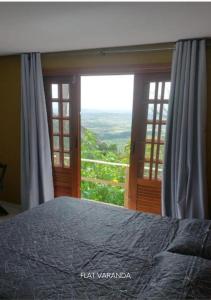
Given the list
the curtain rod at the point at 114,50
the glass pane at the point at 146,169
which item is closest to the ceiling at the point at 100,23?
the curtain rod at the point at 114,50

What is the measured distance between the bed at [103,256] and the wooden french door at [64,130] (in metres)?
1.36

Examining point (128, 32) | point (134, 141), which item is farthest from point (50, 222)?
point (128, 32)

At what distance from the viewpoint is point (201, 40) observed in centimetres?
262

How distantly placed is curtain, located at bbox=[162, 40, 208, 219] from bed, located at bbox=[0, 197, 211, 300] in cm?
62

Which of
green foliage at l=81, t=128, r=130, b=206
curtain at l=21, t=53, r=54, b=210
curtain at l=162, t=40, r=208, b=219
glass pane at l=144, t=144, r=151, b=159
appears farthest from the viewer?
green foliage at l=81, t=128, r=130, b=206

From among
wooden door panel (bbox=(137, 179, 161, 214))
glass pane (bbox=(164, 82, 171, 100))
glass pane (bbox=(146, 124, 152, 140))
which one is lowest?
wooden door panel (bbox=(137, 179, 161, 214))

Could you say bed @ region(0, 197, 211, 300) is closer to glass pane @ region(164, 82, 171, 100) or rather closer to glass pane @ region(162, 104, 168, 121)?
glass pane @ region(162, 104, 168, 121)

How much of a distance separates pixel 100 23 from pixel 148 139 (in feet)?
4.98

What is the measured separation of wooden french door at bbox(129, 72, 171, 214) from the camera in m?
3.11

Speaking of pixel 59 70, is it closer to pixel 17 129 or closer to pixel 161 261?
pixel 17 129

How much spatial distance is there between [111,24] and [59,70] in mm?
1525

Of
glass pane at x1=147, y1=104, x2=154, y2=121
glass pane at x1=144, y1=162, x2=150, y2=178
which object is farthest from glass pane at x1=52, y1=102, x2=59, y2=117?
glass pane at x1=144, y1=162, x2=150, y2=178

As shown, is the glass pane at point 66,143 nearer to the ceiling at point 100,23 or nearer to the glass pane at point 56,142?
the glass pane at point 56,142

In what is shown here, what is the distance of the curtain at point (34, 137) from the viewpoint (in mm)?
3576
